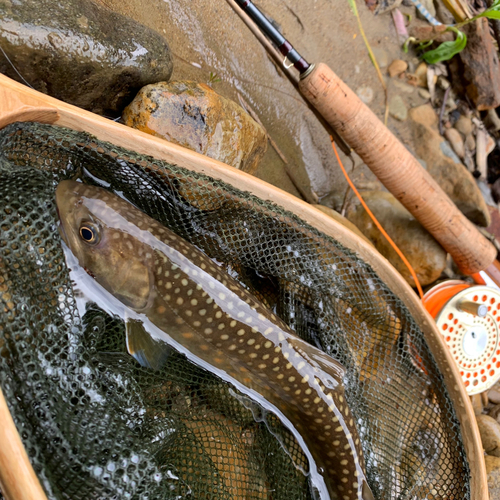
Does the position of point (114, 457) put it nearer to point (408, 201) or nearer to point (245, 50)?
point (408, 201)

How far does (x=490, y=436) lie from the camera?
3.56 meters

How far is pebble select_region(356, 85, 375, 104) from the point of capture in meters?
4.39

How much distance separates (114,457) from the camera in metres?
1.81

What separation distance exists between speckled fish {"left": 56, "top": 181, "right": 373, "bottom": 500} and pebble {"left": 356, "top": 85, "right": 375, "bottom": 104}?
10.2ft

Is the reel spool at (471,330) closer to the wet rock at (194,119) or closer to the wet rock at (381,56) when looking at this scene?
the wet rock at (194,119)

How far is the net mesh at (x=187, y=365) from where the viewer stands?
1.74 meters

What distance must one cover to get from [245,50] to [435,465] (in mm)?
3413

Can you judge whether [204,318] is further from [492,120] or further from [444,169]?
[492,120]

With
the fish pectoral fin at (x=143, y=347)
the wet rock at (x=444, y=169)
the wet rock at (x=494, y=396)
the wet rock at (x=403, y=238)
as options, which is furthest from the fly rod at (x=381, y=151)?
the fish pectoral fin at (x=143, y=347)

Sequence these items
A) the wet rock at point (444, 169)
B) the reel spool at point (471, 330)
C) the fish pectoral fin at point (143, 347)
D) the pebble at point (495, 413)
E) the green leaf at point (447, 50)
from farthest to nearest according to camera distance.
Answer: the green leaf at point (447, 50)
the wet rock at point (444, 169)
the pebble at point (495, 413)
the reel spool at point (471, 330)
the fish pectoral fin at point (143, 347)

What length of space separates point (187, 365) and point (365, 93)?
3.50 meters

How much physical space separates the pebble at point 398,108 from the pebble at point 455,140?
0.62 m

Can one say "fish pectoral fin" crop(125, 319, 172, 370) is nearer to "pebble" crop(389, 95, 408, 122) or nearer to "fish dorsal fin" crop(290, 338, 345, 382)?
"fish dorsal fin" crop(290, 338, 345, 382)

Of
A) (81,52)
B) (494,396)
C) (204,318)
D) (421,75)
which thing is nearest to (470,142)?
(421,75)
